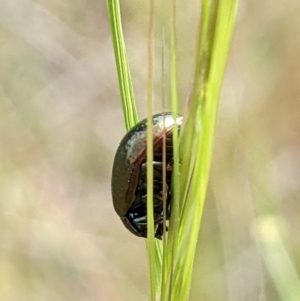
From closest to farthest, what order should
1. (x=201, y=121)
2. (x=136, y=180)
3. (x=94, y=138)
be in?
(x=201, y=121)
(x=136, y=180)
(x=94, y=138)

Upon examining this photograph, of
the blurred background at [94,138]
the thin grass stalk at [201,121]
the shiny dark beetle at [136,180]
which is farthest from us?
the blurred background at [94,138]

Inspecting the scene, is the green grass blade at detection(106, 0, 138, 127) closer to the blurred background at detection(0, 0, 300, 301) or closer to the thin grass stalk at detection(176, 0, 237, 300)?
the thin grass stalk at detection(176, 0, 237, 300)

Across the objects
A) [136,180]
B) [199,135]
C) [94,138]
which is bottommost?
[199,135]

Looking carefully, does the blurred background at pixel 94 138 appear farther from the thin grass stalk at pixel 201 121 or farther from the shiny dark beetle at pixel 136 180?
the thin grass stalk at pixel 201 121

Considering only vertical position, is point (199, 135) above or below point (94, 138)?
below

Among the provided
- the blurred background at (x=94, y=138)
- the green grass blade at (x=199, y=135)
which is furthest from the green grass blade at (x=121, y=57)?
the blurred background at (x=94, y=138)

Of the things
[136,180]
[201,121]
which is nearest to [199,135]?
[201,121]

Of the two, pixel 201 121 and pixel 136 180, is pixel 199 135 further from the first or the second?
pixel 136 180

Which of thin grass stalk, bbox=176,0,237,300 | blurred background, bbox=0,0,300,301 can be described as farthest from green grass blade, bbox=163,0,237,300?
blurred background, bbox=0,0,300,301

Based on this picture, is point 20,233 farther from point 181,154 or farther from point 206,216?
point 181,154
